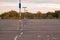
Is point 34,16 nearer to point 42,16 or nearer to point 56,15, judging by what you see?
point 42,16

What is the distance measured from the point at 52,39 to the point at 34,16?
11580cm

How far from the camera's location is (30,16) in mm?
137750

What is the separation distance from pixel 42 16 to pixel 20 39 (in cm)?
11876

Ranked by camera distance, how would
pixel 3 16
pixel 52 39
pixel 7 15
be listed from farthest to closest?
pixel 3 16, pixel 7 15, pixel 52 39

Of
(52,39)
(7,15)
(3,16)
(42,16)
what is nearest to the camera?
(52,39)

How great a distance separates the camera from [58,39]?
862 inches

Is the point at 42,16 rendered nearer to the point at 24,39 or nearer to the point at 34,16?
the point at 34,16

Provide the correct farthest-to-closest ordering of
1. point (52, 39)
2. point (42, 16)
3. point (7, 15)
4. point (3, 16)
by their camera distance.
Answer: point (42, 16) → point (3, 16) → point (7, 15) → point (52, 39)

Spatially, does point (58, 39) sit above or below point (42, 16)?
above

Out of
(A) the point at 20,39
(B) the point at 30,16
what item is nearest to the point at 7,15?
(B) the point at 30,16

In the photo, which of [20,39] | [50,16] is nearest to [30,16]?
[50,16]

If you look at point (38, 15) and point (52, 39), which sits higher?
point (52, 39)

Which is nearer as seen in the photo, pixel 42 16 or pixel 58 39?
pixel 58 39

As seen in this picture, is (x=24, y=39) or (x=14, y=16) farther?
(x=14, y=16)
